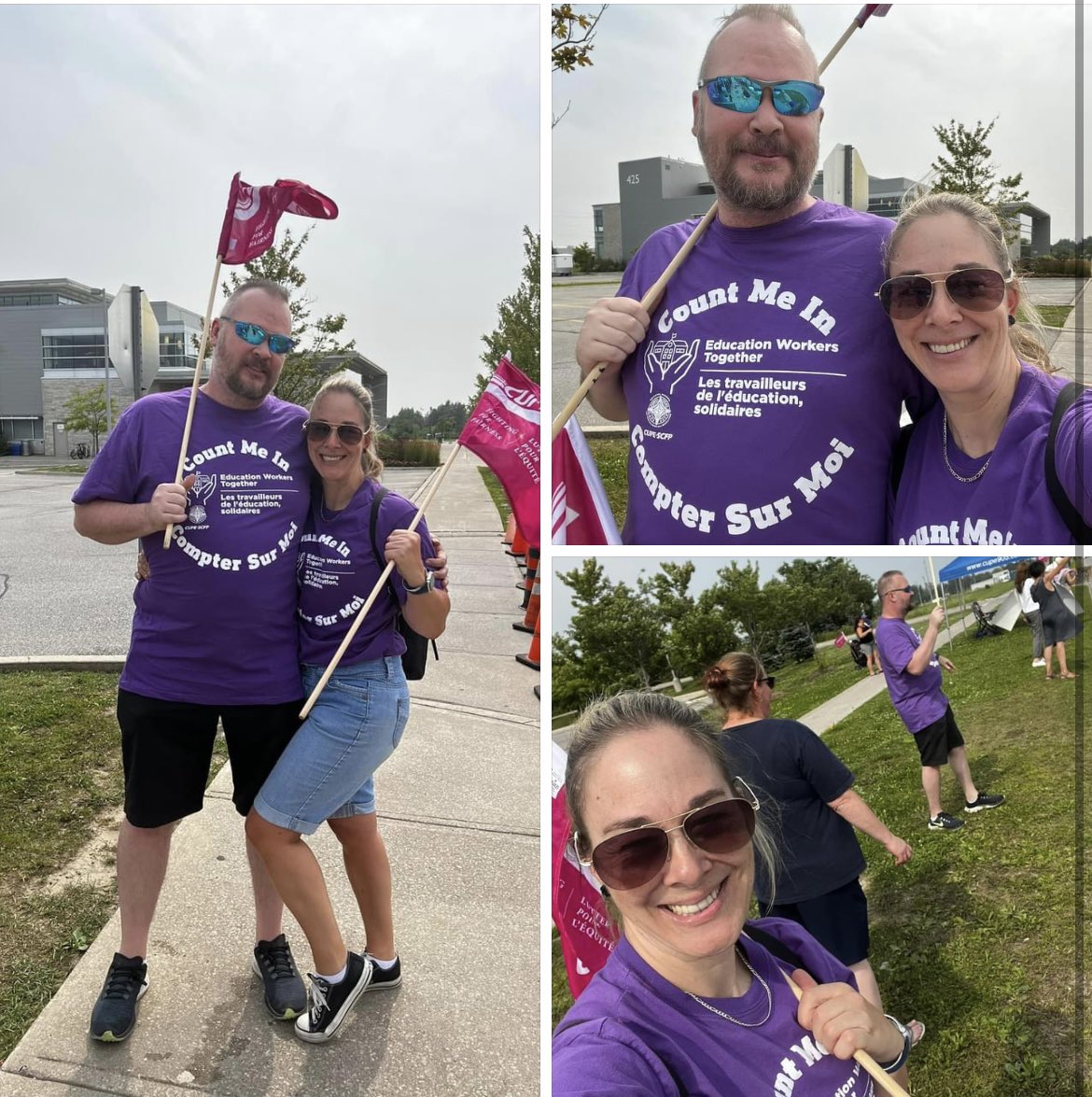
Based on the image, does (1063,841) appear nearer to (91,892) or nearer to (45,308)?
(91,892)

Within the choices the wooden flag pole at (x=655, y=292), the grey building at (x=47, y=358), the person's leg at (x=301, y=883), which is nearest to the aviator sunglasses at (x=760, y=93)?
the wooden flag pole at (x=655, y=292)

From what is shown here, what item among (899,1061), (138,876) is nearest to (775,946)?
(899,1061)

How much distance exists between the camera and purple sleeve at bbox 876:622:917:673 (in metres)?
1.60

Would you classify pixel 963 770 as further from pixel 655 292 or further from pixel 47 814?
→ pixel 47 814

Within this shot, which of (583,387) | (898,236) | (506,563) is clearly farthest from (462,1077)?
(506,563)

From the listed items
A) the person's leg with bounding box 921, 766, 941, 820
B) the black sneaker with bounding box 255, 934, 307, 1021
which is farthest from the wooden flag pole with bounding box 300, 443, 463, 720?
the person's leg with bounding box 921, 766, 941, 820

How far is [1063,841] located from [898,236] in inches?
39.1

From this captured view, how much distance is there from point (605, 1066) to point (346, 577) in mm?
1875

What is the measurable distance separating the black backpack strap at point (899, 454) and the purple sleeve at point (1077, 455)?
241mm

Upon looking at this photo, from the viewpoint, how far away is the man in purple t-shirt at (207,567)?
286 centimetres

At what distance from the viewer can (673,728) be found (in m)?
1.42

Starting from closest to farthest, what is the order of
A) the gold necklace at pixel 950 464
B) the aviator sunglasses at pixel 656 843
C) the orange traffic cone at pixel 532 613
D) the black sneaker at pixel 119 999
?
1. the aviator sunglasses at pixel 656 843
2. the gold necklace at pixel 950 464
3. the black sneaker at pixel 119 999
4. the orange traffic cone at pixel 532 613

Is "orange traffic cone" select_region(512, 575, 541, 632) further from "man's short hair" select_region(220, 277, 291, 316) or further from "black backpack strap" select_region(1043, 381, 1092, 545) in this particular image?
"black backpack strap" select_region(1043, 381, 1092, 545)

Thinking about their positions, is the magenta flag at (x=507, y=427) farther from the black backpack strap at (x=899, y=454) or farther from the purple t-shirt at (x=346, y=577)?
the black backpack strap at (x=899, y=454)
